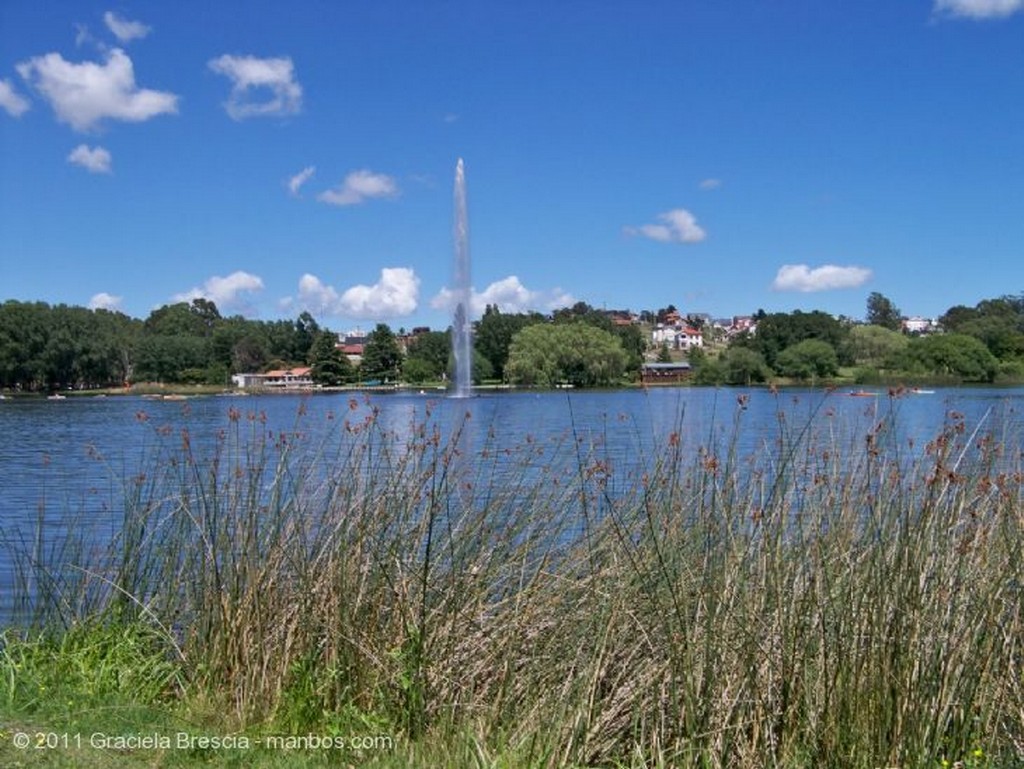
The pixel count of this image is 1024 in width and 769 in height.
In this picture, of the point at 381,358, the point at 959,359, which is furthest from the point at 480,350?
the point at 959,359

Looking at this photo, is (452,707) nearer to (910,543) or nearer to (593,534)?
(593,534)

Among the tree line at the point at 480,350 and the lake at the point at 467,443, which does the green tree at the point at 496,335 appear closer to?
the tree line at the point at 480,350

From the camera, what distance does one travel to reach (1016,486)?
242 inches

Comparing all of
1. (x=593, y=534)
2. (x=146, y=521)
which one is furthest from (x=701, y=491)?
(x=146, y=521)

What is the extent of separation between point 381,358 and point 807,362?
56886mm

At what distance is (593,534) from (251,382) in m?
121

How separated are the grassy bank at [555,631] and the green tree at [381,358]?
338ft

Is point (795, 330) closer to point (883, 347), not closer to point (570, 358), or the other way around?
point (883, 347)

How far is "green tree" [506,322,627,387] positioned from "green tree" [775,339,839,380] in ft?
51.8

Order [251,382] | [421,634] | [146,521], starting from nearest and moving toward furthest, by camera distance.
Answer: [421,634]
[146,521]
[251,382]

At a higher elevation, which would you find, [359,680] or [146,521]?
[146,521]

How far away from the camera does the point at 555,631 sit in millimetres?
5953

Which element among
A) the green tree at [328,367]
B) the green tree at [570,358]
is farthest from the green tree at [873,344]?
the green tree at [328,367]

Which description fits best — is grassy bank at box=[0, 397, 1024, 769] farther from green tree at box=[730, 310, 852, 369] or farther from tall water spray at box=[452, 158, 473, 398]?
green tree at box=[730, 310, 852, 369]
